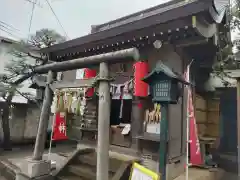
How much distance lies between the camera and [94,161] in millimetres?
7055

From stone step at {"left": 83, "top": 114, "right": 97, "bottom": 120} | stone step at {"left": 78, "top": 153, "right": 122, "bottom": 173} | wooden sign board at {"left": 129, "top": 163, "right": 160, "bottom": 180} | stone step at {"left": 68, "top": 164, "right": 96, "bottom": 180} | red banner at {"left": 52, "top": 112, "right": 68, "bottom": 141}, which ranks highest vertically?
stone step at {"left": 83, "top": 114, "right": 97, "bottom": 120}

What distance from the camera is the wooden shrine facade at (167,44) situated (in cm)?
551

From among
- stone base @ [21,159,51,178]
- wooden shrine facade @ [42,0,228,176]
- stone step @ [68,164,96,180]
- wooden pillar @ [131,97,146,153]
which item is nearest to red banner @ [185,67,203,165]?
wooden shrine facade @ [42,0,228,176]

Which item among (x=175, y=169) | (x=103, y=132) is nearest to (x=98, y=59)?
(x=103, y=132)

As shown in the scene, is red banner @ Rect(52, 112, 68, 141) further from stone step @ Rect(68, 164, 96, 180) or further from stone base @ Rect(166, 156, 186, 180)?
stone base @ Rect(166, 156, 186, 180)

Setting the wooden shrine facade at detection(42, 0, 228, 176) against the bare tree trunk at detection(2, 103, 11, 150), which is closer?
the wooden shrine facade at detection(42, 0, 228, 176)

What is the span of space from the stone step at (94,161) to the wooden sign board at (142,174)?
9.28 feet

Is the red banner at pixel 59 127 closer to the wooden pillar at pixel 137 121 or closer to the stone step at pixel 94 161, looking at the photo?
the stone step at pixel 94 161

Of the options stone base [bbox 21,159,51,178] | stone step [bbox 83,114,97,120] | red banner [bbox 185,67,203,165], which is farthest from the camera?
stone step [bbox 83,114,97,120]

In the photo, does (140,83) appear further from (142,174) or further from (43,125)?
(43,125)

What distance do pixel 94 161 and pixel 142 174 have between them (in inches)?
151

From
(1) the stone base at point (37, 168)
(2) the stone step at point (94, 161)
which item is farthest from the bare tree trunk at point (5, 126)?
(2) the stone step at point (94, 161)

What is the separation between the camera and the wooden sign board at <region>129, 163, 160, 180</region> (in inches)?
130

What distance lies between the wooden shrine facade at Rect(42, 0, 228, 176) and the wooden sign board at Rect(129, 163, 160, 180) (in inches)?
95.3
